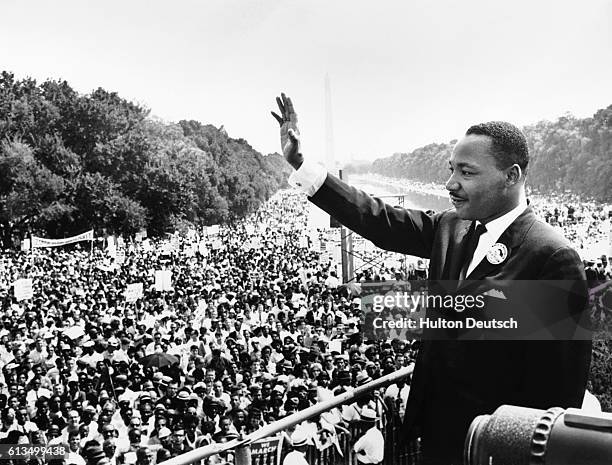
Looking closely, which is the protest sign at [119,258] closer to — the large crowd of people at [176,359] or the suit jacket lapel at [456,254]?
the large crowd of people at [176,359]

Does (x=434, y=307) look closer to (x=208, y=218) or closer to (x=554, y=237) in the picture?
(x=554, y=237)

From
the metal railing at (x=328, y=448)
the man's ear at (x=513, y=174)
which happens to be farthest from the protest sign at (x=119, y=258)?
the man's ear at (x=513, y=174)

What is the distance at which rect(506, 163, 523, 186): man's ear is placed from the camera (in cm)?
215

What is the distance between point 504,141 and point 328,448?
1.99 meters

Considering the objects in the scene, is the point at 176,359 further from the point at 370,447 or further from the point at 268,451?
the point at 268,451

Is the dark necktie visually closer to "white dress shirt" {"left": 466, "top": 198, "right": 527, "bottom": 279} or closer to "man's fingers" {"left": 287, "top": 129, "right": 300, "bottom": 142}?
"white dress shirt" {"left": 466, "top": 198, "right": 527, "bottom": 279}

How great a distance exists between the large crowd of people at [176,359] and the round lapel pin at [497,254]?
4.61 feet

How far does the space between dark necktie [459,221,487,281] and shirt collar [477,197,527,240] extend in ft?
0.10

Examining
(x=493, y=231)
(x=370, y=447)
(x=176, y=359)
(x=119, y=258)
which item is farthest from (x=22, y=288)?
(x=493, y=231)

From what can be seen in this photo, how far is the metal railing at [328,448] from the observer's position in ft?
7.77

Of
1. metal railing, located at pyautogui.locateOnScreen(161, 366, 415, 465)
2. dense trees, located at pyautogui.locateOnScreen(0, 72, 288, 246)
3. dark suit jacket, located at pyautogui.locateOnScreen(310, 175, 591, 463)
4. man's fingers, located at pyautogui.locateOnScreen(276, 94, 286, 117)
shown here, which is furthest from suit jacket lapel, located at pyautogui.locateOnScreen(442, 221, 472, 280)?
dense trees, located at pyautogui.locateOnScreen(0, 72, 288, 246)

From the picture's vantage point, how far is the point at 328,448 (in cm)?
355

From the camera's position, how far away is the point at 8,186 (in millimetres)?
33188

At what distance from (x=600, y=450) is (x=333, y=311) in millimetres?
13896
